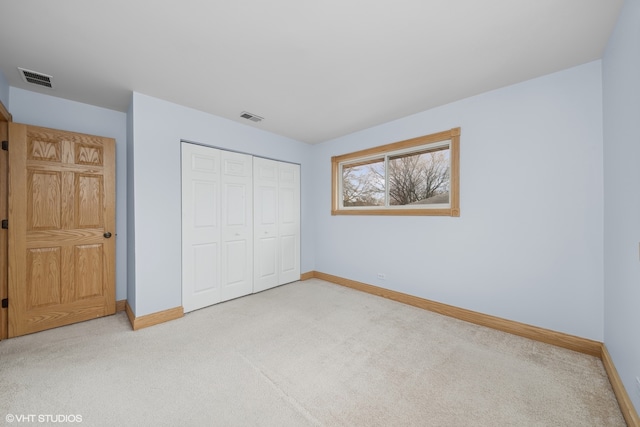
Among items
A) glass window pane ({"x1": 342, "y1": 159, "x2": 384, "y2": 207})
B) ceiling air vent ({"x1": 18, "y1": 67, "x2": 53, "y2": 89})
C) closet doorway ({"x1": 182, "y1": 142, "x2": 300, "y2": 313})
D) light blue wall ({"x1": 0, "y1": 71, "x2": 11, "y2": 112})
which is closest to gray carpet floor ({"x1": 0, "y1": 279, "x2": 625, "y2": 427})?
closet doorway ({"x1": 182, "y1": 142, "x2": 300, "y2": 313})

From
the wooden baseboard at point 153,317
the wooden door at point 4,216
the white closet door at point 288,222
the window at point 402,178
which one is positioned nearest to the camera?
the wooden door at point 4,216

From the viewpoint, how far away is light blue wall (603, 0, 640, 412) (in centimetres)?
142

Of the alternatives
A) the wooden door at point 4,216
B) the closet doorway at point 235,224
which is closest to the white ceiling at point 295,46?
the wooden door at point 4,216

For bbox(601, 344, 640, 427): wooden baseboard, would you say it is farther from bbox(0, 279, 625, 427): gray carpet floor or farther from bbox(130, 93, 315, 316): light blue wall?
bbox(130, 93, 315, 316): light blue wall

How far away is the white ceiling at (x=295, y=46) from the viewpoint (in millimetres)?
1589

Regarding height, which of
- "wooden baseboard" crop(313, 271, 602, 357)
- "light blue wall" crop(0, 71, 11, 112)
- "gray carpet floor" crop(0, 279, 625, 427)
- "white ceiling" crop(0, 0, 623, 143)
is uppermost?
"white ceiling" crop(0, 0, 623, 143)

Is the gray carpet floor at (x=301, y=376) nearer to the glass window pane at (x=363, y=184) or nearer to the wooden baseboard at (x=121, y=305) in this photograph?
the wooden baseboard at (x=121, y=305)

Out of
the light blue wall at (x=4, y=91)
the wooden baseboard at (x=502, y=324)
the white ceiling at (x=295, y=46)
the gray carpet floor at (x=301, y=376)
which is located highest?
the white ceiling at (x=295, y=46)

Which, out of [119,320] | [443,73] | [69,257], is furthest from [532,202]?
[69,257]

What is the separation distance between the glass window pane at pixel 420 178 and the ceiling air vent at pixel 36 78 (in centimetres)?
392

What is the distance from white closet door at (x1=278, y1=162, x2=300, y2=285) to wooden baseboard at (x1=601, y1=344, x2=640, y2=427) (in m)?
3.63

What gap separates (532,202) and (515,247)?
1.54 ft

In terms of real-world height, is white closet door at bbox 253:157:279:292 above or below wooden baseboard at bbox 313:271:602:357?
above

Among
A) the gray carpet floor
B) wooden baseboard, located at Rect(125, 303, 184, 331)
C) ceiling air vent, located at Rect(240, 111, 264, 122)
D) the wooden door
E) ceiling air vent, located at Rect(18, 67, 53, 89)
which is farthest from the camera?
ceiling air vent, located at Rect(240, 111, 264, 122)
